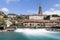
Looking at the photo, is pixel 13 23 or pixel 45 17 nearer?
pixel 13 23

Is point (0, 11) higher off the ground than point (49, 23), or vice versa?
point (0, 11)

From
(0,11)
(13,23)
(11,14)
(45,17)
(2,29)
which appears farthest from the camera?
(11,14)

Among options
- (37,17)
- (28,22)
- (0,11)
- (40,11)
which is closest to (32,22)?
(28,22)

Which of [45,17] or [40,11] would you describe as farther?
[40,11]

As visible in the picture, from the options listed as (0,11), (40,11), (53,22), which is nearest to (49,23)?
(53,22)

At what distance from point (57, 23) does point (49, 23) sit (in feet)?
7.36

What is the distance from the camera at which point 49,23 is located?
4381cm

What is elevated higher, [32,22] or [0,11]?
[0,11]

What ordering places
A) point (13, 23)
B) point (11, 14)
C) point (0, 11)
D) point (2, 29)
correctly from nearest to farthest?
point (2, 29) → point (13, 23) → point (0, 11) → point (11, 14)

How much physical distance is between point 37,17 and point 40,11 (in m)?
17.0

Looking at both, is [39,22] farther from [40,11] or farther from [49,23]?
[40,11]

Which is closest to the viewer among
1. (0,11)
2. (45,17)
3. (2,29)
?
(2,29)

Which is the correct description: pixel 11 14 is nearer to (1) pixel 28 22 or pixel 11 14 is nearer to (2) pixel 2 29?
(1) pixel 28 22

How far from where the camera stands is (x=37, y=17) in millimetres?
56562
